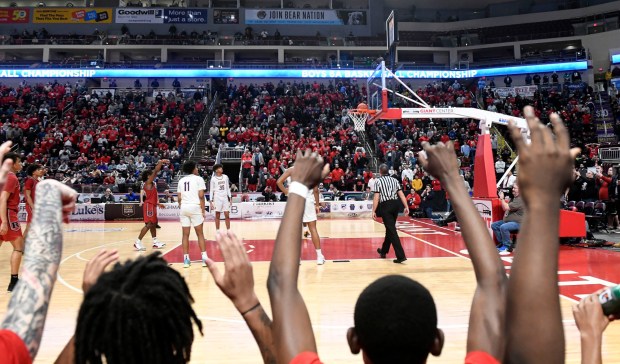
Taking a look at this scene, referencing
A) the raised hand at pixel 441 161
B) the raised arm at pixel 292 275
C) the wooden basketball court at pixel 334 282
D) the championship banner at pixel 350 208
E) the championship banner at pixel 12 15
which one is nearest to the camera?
the raised arm at pixel 292 275

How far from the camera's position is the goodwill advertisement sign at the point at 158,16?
32.8 metres

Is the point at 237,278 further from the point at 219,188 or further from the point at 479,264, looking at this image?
the point at 219,188

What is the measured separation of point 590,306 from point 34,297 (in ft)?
5.51

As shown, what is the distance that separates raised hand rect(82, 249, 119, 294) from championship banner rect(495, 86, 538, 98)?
31.6 meters

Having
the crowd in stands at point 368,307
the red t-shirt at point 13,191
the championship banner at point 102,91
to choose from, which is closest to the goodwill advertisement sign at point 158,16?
the championship banner at point 102,91

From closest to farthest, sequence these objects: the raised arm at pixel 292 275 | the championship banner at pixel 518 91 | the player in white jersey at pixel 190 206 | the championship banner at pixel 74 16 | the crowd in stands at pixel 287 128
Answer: the raised arm at pixel 292 275 → the player in white jersey at pixel 190 206 → the crowd in stands at pixel 287 128 → the championship banner at pixel 518 91 → the championship banner at pixel 74 16

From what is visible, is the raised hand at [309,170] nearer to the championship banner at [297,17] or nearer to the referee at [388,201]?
the referee at [388,201]

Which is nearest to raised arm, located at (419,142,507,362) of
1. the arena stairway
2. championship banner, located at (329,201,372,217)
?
championship banner, located at (329,201,372,217)

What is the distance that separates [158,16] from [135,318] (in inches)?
1401

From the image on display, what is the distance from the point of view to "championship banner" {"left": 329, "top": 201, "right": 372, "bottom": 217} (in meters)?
18.1

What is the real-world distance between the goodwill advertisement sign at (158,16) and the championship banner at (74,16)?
3.19ft

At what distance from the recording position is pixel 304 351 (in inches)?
53.8

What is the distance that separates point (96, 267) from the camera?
1528 mm

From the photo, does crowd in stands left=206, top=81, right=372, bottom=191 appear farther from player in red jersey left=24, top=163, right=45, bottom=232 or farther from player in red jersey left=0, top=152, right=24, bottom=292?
player in red jersey left=0, top=152, right=24, bottom=292
